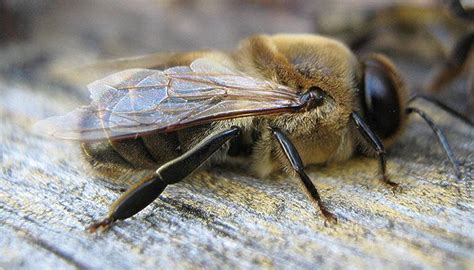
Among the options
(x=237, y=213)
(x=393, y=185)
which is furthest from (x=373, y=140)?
(x=237, y=213)

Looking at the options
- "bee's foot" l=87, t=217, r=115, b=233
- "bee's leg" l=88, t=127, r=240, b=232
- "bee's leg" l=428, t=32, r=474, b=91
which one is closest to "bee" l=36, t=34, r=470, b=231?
"bee's leg" l=88, t=127, r=240, b=232

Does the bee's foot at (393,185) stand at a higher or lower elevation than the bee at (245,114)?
lower

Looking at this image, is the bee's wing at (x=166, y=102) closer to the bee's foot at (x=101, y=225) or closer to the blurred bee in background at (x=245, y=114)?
the blurred bee in background at (x=245, y=114)

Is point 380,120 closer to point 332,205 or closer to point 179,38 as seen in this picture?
point 332,205

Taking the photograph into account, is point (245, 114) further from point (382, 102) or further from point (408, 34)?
point (408, 34)

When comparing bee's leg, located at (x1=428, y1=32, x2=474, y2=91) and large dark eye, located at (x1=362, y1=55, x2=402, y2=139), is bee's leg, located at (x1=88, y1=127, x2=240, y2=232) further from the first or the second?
bee's leg, located at (x1=428, y1=32, x2=474, y2=91)

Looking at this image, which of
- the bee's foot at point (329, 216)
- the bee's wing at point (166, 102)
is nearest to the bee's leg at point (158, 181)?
the bee's wing at point (166, 102)

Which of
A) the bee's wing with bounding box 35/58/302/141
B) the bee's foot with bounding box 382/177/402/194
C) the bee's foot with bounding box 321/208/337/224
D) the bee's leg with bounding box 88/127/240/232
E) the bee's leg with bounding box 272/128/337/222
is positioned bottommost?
the bee's foot with bounding box 382/177/402/194
